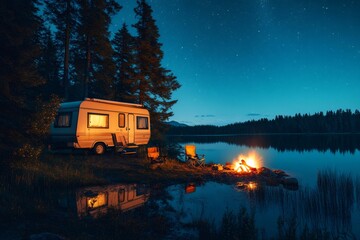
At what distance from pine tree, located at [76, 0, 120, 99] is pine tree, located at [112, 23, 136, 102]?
0.87m

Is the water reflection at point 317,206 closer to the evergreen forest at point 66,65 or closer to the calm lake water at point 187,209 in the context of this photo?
the calm lake water at point 187,209

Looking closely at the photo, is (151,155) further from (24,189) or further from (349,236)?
(349,236)

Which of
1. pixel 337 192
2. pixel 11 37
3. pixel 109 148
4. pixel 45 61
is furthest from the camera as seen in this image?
pixel 45 61

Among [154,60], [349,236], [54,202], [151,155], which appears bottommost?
[349,236]

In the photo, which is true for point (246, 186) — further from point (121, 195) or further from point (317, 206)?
point (121, 195)

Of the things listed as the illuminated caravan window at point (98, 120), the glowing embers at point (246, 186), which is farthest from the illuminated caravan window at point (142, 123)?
the glowing embers at point (246, 186)

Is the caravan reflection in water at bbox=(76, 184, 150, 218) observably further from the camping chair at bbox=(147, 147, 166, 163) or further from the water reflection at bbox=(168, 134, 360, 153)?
the water reflection at bbox=(168, 134, 360, 153)

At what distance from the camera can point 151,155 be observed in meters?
13.0

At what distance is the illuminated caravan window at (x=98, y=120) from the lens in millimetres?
13688

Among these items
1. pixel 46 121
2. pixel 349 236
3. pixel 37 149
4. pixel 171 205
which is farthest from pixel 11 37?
pixel 349 236

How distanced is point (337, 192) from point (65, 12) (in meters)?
21.2

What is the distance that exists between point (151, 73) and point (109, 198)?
590 inches

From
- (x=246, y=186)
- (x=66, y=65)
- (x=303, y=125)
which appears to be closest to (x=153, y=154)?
(x=246, y=186)

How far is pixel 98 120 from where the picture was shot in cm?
1416
